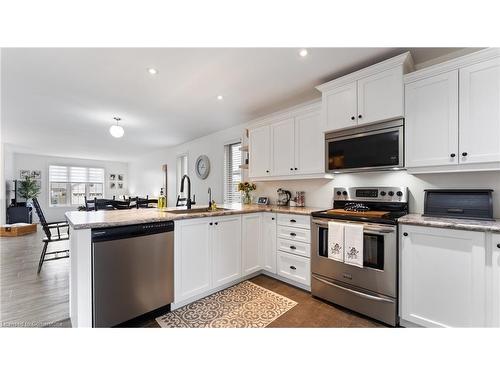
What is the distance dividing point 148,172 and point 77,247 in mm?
6537

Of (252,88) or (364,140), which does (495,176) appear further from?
(252,88)

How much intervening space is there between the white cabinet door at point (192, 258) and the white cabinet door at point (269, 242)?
2.68ft

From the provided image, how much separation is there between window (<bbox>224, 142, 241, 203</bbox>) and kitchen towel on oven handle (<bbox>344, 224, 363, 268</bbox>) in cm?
253

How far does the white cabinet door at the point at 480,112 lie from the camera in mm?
1512

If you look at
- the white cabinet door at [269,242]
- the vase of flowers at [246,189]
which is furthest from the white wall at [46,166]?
the white cabinet door at [269,242]

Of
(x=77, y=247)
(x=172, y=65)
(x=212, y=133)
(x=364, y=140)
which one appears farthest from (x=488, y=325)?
(x=212, y=133)

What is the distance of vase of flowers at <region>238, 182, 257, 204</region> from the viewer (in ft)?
11.6

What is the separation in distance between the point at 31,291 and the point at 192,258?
197 cm

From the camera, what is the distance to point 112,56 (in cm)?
194

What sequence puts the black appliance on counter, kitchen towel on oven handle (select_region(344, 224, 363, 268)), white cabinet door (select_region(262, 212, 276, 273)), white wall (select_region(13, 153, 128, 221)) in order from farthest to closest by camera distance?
white wall (select_region(13, 153, 128, 221))
white cabinet door (select_region(262, 212, 276, 273))
kitchen towel on oven handle (select_region(344, 224, 363, 268))
the black appliance on counter

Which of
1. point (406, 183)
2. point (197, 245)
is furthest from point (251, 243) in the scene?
point (406, 183)

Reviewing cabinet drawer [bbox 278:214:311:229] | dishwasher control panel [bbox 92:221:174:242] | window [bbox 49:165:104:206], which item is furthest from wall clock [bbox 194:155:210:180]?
window [bbox 49:165:104:206]

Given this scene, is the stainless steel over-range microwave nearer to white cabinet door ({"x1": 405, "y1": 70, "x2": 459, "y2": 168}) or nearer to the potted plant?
white cabinet door ({"x1": 405, "y1": 70, "x2": 459, "y2": 168})

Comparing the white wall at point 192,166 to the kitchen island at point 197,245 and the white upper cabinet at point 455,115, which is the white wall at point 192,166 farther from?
the white upper cabinet at point 455,115
